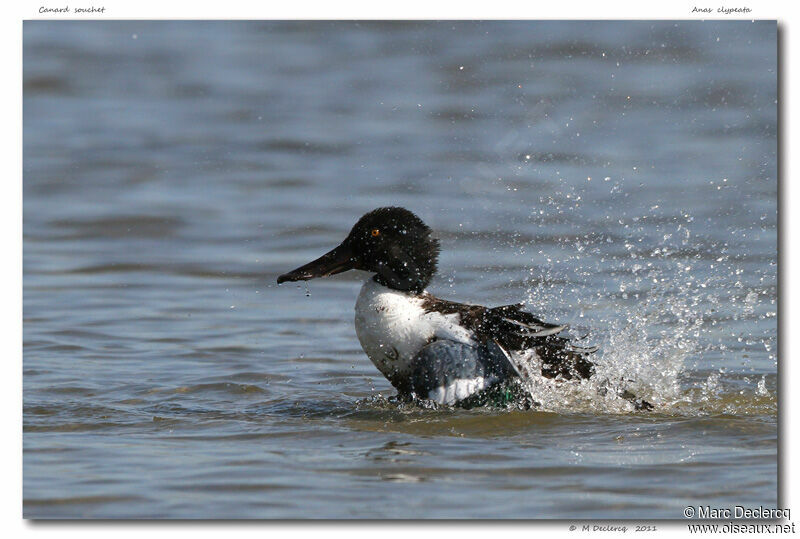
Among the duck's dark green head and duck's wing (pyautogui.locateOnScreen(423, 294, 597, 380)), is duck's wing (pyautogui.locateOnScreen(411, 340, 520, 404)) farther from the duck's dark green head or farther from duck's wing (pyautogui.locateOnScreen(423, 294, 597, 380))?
the duck's dark green head

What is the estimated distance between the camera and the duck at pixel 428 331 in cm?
614

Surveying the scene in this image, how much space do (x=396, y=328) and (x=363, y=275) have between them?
3.39 metres

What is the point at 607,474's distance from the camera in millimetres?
5117

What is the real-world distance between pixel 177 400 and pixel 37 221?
4.79m

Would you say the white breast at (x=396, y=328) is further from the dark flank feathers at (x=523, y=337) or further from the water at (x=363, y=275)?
the water at (x=363, y=275)

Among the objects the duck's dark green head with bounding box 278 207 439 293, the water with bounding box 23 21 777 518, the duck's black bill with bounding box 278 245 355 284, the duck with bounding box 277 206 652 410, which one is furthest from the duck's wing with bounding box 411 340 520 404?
the duck's black bill with bounding box 278 245 355 284

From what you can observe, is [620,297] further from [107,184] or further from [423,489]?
[107,184]

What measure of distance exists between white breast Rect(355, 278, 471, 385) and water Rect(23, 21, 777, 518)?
264 mm

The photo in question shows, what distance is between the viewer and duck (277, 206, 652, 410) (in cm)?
614

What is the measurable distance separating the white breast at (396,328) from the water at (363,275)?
26cm

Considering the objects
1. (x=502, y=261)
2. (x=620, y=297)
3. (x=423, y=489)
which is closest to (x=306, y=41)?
(x=502, y=261)

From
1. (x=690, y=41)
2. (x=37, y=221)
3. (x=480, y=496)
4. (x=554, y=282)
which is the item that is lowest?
(x=480, y=496)

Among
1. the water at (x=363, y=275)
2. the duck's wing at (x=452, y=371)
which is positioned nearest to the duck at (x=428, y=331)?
the duck's wing at (x=452, y=371)

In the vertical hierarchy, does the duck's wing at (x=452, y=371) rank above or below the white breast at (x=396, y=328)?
below
